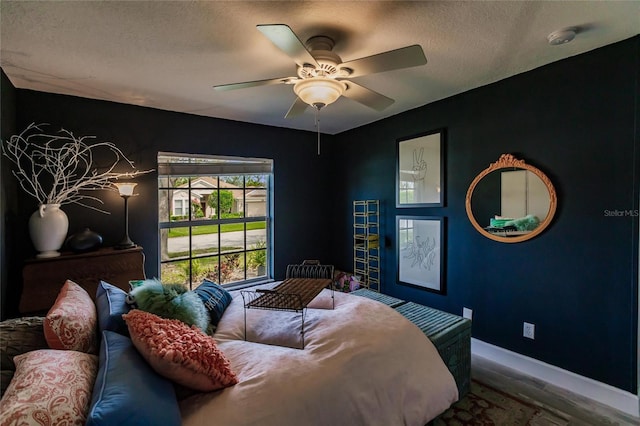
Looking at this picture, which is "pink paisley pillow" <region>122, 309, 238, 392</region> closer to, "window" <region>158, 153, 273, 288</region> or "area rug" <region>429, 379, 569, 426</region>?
"area rug" <region>429, 379, 569, 426</region>

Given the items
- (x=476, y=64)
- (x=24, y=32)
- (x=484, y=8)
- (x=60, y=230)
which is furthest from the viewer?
(x=60, y=230)

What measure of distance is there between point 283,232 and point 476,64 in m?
2.81

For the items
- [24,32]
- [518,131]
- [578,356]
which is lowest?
[578,356]

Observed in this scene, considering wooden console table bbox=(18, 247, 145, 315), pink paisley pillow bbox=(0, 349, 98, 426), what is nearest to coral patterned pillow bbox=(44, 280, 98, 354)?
pink paisley pillow bbox=(0, 349, 98, 426)

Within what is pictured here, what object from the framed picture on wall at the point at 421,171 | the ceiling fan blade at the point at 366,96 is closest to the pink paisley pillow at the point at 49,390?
the ceiling fan blade at the point at 366,96

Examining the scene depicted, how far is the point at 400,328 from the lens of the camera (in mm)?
1769

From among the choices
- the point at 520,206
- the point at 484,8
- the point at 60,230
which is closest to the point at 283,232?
the point at 60,230

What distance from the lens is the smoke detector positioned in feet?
5.87

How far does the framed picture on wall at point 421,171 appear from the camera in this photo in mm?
3086

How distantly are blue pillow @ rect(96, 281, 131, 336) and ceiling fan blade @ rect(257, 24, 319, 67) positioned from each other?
1487 mm

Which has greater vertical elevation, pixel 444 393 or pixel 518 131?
pixel 518 131

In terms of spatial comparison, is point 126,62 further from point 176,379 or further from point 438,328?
point 438,328

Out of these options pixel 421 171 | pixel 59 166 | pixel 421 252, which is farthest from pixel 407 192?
pixel 59 166

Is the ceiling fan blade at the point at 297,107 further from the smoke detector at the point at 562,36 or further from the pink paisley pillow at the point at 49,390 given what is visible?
the pink paisley pillow at the point at 49,390
